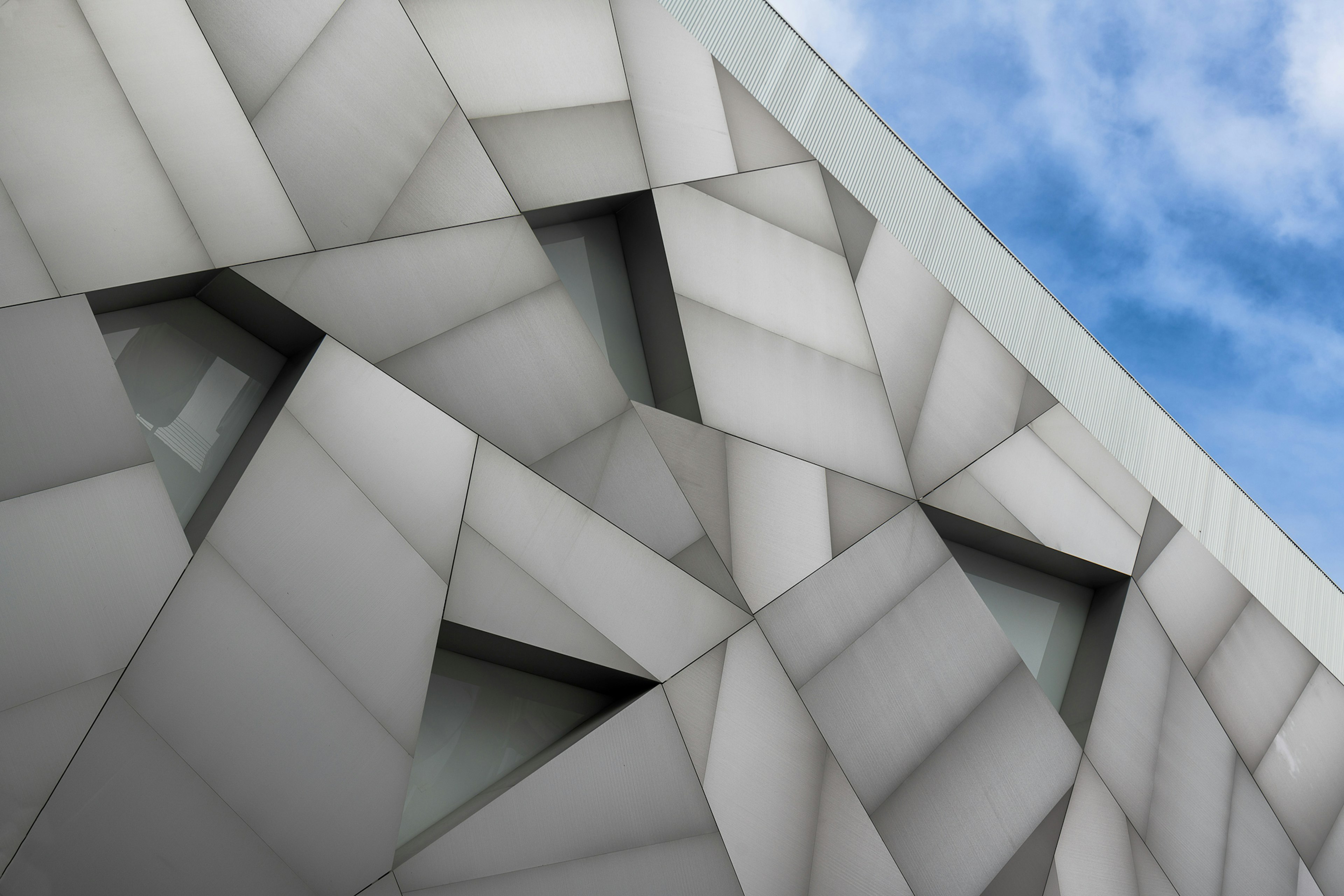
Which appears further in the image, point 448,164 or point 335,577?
point 448,164

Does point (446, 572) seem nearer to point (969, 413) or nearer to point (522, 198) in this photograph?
point (522, 198)

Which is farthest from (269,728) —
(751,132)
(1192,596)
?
(1192,596)

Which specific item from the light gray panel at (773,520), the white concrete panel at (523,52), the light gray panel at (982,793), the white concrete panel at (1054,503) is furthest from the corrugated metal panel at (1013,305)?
the light gray panel at (982,793)

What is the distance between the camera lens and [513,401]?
26.9ft

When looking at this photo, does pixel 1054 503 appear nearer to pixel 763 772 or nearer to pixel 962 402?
pixel 962 402

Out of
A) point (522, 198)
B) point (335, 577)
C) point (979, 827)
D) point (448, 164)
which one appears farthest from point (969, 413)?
point (335, 577)

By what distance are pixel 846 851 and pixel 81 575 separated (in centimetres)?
711

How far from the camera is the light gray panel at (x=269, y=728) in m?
5.80

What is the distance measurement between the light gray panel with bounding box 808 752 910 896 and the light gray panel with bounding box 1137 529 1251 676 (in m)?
6.40

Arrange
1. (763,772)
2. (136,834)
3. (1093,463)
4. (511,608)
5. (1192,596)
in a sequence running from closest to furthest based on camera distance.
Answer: (136,834), (511,608), (763,772), (1093,463), (1192,596)

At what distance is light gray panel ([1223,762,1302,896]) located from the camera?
11.9 m

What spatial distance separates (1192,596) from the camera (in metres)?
13.4

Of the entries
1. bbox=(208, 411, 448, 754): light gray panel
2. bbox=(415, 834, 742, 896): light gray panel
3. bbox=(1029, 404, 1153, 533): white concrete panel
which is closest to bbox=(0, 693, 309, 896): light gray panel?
bbox=(208, 411, 448, 754): light gray panel

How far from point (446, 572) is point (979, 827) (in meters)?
6.64
